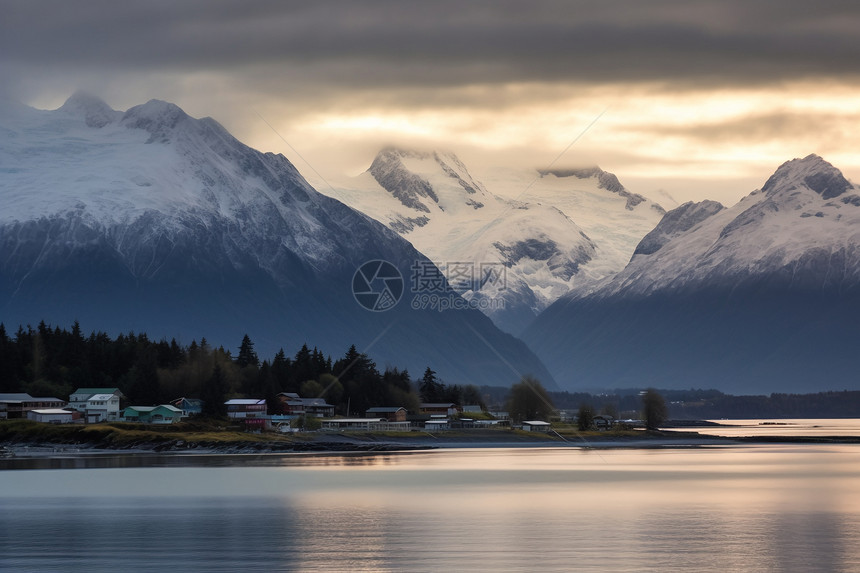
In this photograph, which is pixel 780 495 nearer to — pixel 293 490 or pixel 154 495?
pixel 293 490

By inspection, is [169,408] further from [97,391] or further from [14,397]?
[14,397]

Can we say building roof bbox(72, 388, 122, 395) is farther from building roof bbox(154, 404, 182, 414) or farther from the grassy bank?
the grassy bank

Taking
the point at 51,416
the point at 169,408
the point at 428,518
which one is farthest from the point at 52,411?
the point at 428,518

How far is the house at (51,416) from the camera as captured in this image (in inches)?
7288

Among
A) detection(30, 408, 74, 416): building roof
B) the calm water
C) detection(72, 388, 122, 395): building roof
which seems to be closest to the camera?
the calm water

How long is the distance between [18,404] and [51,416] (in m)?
5.17

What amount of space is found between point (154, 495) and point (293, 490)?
10690 millimetres

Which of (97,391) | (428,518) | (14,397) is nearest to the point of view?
(428,518)

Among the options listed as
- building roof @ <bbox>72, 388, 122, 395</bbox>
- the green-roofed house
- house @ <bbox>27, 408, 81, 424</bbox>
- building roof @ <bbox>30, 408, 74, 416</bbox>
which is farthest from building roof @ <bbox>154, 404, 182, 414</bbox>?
house @ <bbox>27, 408, 81, 424</bbox>

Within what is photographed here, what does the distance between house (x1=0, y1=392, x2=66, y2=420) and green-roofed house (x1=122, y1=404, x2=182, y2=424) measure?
1047 centimetres

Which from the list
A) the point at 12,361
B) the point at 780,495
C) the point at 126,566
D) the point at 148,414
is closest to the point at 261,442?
the point at 148,414

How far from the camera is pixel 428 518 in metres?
84.6

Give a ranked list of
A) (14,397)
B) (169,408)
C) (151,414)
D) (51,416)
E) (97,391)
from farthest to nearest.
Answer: (97,391) → (169,408) → (151,414) → (14,397) → (51,416)

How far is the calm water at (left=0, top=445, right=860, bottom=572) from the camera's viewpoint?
66125 mm
